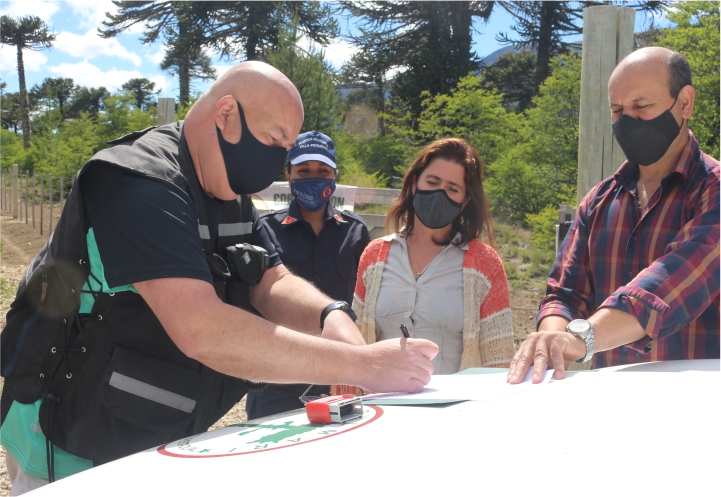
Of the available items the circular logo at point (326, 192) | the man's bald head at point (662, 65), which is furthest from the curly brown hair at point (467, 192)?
the man's bald head at point (662, 65)

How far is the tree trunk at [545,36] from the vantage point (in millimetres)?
24438

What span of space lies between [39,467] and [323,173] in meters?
2.46

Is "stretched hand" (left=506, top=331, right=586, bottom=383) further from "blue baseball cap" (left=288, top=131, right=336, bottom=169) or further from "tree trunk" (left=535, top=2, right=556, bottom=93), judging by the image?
"tree trunk" (left=535, top=2, right=556, bottom=93)

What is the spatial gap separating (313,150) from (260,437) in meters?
2.81

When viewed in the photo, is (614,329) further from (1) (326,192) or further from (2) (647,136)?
(1) (326,192)

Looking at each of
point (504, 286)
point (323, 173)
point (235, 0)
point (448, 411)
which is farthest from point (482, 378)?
point (235, 0)

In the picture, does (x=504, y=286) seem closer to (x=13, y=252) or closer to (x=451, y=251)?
(x=451, y=251)

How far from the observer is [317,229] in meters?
3.73

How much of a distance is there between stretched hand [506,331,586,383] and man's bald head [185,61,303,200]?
3.12ft

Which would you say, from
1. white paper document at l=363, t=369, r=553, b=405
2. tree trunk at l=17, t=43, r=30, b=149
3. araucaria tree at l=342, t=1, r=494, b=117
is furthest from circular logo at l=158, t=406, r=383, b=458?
tree trunk at l=17, t=43, r=30, b=149

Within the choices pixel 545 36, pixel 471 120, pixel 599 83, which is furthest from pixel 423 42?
pixel 599 83

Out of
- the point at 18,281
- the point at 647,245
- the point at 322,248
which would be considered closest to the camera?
the point at 647,245

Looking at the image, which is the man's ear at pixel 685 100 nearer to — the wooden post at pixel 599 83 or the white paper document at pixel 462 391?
the white paper document at pixel 462 391

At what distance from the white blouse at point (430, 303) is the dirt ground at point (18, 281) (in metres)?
2.25
